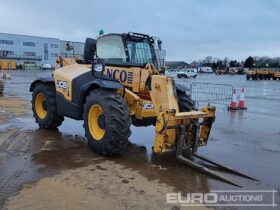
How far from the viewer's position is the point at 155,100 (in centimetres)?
681

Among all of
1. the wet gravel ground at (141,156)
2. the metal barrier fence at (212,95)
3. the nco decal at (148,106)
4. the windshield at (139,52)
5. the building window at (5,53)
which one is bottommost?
the wet gravel ground at (141,156)

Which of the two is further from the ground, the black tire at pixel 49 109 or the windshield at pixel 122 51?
the windshield at pixel 122 51

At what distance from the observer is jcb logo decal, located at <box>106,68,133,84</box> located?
292 inches

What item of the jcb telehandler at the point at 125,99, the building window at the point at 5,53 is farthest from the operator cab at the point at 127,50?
the building window at the point at 5,53

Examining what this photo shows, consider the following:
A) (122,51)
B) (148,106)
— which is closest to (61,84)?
(122,51)

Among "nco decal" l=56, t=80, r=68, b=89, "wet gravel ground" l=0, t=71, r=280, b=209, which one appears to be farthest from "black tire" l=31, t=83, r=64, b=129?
"nco decal" l=56, t=80, r=68, b=89

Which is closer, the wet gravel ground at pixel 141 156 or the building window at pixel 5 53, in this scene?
the wet gravel ground at pixel 141 156

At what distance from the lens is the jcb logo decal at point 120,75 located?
743cm

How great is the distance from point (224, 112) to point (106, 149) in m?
8.47

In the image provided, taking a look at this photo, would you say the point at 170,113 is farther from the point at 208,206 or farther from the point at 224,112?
the point at 224,112

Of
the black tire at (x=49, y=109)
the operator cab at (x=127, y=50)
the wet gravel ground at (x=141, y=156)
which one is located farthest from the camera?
the black tire at (x=49, y=109)
